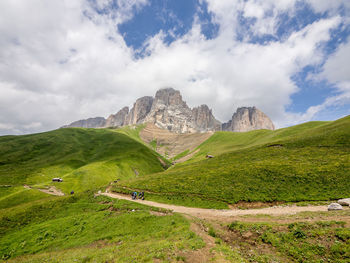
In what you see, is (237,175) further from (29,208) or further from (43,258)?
(29,208)

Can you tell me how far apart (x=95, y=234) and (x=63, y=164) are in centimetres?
9126

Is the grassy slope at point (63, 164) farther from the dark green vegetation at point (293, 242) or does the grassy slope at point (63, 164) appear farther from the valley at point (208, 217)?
the dark green vegetation at point (293, 242)

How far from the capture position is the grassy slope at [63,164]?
59812mm

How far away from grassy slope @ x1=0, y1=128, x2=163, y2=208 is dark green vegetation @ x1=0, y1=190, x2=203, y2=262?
69.6 ft

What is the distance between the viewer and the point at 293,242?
14039mm

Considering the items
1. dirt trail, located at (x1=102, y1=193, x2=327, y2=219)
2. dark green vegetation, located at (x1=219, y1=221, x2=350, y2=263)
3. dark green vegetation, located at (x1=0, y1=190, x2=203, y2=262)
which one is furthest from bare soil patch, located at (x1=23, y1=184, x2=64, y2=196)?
dark green vegetation, located at (x1=219, y1=221, x2=350, y2=263)

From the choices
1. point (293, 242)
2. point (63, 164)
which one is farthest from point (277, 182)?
point (63, 164)

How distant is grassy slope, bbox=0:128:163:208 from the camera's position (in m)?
59.8

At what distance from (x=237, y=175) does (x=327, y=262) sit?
1236 inches

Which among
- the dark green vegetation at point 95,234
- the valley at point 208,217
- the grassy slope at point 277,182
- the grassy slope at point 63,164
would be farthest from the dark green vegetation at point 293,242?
the grassy slope at point 63,164

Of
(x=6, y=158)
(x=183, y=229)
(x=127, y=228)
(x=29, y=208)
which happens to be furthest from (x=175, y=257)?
(x=6, y=158)

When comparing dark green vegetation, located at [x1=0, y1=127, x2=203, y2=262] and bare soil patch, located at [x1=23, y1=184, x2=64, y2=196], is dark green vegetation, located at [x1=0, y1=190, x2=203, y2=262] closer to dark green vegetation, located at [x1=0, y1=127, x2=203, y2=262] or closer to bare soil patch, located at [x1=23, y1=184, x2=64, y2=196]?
dark green vegetation, located at [x1=0, y1=127, x2=203, y2=262]

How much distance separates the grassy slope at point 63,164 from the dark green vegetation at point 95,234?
21.2m

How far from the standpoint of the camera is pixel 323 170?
120 feet
